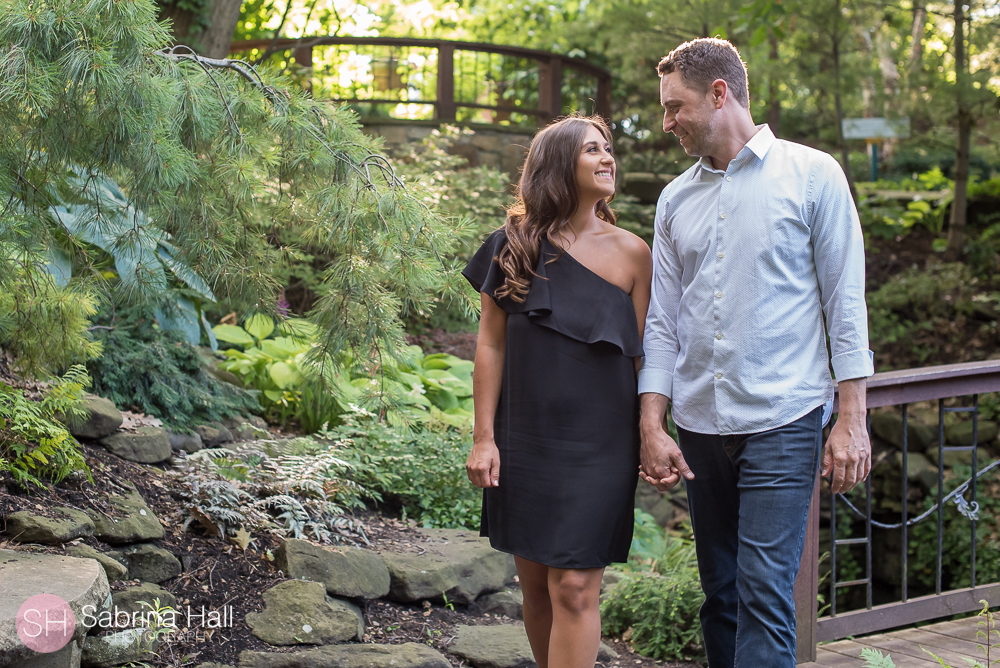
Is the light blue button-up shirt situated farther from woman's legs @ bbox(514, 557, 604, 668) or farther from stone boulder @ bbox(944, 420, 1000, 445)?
stone boulder @ bbox(944, 420, 1000, 445)

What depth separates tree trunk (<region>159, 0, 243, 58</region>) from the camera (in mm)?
5105

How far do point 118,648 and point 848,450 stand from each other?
78.1 inches

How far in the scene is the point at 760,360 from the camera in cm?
186

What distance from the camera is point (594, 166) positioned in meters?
2.10

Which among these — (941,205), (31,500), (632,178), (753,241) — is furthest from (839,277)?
(941,205)

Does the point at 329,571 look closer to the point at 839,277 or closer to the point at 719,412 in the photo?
the point at 719,412

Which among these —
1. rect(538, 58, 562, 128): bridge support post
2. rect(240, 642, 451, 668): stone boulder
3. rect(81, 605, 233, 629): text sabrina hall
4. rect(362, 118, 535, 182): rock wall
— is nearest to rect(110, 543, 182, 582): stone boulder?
rect(81, 605, 233, 629): text sabrina hall

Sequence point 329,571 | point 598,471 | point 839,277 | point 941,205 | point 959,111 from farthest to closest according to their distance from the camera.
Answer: point 941,205 → point 959,111 → point 329,571 → point 598,471 → point 839,277

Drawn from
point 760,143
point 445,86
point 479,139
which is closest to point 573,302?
point 760,143

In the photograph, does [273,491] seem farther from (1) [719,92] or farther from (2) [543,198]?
(1) [719,92]

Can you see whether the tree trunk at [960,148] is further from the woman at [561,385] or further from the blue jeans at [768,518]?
the blue jeans at [768,518]

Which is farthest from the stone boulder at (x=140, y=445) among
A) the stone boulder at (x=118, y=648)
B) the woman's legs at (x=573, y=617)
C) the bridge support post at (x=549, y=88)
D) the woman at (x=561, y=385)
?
the bridge support post at (x=549, y=88)

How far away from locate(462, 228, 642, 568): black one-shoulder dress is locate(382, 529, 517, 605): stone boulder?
1.22 meters

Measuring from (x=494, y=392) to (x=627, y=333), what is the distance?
38cm
